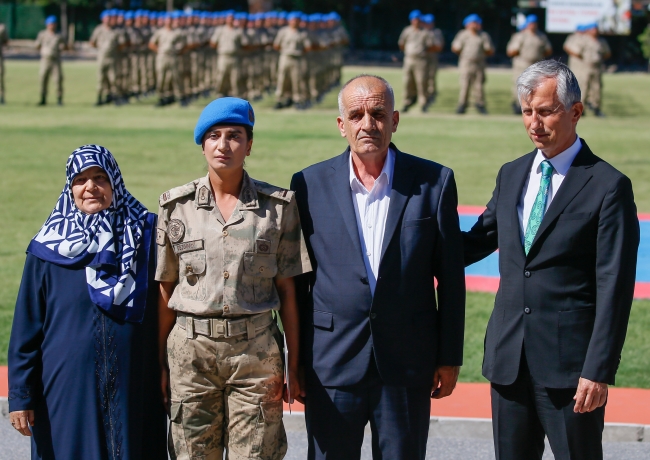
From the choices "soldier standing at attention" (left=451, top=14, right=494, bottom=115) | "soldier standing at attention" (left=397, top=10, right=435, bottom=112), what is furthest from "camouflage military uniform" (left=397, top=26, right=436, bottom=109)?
"soldier standing at attention" (left=451, top=14, right=494, bottom=115)

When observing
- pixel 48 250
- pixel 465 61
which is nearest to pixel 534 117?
pixel 48 250

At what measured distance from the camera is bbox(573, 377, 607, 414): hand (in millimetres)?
3504

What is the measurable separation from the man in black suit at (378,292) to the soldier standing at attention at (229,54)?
20.8m

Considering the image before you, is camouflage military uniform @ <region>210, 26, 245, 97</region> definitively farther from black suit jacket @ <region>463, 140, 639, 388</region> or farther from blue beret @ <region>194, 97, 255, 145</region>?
black suit jacket @ <region>463, 140, 639, 388</region>

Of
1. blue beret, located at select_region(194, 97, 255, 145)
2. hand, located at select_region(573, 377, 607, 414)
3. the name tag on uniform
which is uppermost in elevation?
blue beret, located at select_region(194, 97, 255, 145)

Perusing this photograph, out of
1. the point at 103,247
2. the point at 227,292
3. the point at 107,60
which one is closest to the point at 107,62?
the point at 107,60

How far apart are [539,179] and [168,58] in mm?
21619

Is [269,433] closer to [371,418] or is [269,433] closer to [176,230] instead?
[371,418]

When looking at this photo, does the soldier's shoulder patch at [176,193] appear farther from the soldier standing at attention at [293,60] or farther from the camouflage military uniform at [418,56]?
the soldier standing at attention at [293,60]

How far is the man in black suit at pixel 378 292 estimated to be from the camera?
3615mm

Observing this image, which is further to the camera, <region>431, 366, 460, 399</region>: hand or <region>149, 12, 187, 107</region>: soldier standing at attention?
<region>149, 12, 187, 107</region>: soldier standing at attention

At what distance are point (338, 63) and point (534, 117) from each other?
27839 mm

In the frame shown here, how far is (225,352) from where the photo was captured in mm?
3611

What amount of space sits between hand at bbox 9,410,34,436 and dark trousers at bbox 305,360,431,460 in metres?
1.12
